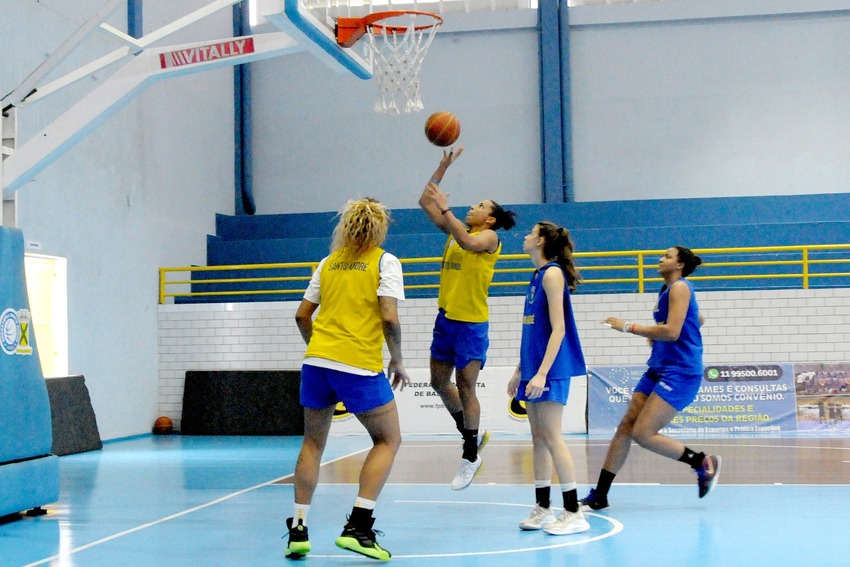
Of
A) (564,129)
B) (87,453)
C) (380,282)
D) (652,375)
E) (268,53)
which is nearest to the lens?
(380,282)

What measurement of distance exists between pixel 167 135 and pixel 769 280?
33.2 feet

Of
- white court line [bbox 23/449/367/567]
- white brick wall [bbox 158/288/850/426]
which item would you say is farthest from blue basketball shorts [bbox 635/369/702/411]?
white brick wall [bbox 158/288/850/426]

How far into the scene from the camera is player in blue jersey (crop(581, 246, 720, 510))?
23.1ft

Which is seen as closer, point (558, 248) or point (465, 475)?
point (558, 248)

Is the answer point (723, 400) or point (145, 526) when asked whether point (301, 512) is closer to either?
point (145, 526)

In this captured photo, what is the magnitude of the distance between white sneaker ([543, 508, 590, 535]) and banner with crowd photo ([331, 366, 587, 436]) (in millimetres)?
8264

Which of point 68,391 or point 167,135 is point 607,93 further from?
point 68,391

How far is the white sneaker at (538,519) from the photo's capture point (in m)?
6.39

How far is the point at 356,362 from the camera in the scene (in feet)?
17.6

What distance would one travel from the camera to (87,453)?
41.6ft

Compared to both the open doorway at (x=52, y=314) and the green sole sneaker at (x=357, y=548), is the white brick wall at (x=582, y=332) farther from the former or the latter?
the green sole sneaker at (x=357, y=548)

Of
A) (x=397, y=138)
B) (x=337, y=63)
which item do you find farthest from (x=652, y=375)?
(x=397, y=138)

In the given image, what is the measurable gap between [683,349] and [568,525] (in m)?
1.64

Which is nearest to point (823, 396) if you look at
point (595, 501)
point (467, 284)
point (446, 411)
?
point (446, 411)
